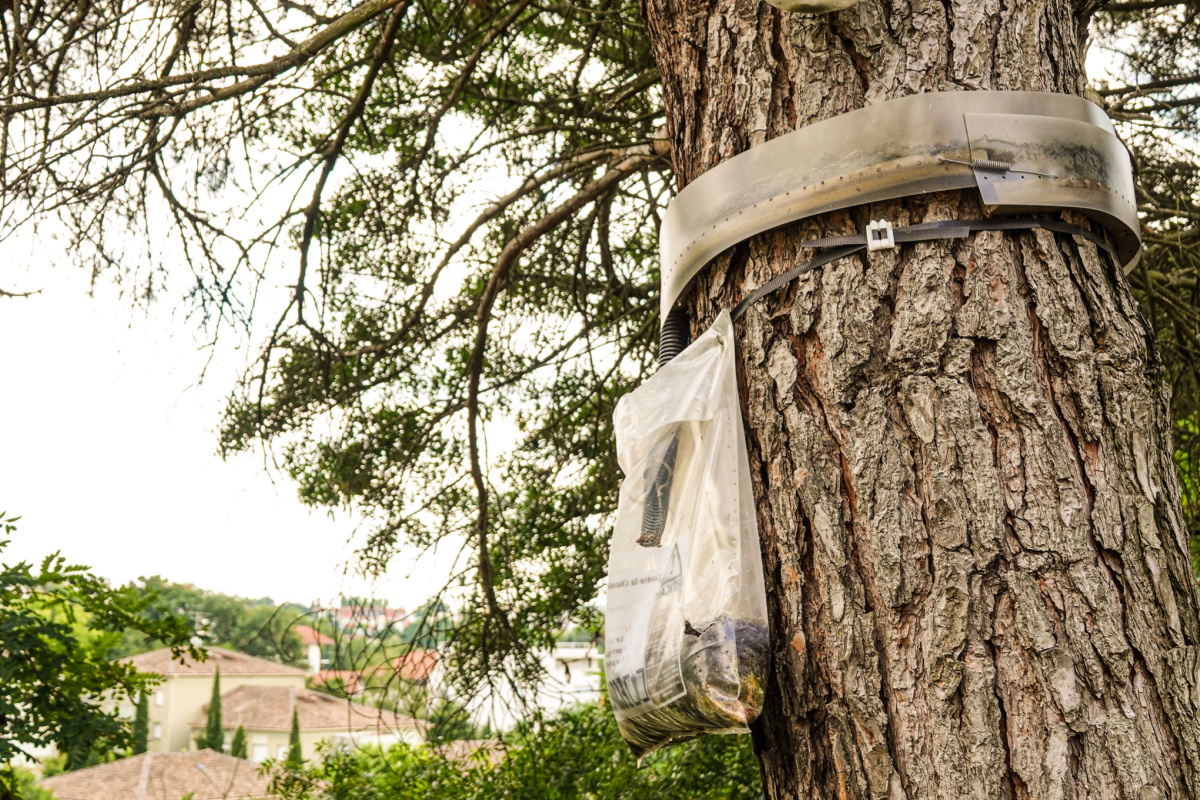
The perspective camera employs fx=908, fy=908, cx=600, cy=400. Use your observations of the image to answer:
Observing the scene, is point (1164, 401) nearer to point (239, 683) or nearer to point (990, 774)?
point (990, 774)

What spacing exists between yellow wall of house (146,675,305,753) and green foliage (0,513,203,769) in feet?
116

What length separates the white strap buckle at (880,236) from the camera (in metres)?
1.15

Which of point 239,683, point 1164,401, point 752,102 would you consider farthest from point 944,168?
point 239,683

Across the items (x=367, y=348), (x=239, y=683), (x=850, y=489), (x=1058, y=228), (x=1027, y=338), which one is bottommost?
(x=239, y=683)

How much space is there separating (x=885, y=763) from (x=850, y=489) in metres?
0.31

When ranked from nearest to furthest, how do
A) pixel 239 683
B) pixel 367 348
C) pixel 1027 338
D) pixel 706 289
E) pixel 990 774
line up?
pixel 990 774, pixel 1027 338, pixel 706 289, pixel 367 348, pixel 239 683

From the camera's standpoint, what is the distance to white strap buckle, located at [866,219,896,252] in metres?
1.15

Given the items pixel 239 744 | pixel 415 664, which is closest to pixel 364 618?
pixel 415 664

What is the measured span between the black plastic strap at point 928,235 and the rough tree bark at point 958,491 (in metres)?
0.01

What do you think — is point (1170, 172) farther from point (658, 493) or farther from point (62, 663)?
point (62, 663)

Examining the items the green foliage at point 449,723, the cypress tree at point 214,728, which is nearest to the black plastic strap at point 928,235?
the green foliage at point 449,723

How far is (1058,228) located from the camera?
1157 mm

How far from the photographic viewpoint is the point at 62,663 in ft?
10.2

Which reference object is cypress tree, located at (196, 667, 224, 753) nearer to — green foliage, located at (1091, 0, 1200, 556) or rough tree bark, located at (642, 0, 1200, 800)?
green foliage, located at (1091, 0, 1200, 556)
